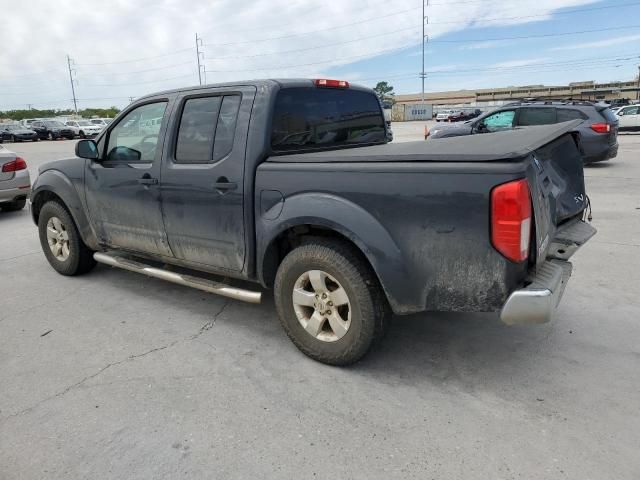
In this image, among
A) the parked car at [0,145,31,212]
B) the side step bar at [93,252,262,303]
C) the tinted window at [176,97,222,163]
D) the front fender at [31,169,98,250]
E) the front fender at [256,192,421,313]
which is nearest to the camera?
the front fender at [256,192,421,313]

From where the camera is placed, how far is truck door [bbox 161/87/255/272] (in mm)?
3541

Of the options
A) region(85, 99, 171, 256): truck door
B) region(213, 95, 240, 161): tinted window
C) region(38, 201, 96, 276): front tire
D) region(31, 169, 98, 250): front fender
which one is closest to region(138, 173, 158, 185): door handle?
region(85, 99, 171, 256): truck door

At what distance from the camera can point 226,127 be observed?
12.0 feet

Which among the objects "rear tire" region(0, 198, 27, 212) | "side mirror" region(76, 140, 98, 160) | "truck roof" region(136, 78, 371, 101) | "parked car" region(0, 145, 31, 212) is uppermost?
"truck roof" region(136, 78, 371, 101)

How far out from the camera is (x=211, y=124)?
376 cm

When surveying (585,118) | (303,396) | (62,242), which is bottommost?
(303,396)

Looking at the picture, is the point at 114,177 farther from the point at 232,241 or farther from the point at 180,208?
the point at 232,241

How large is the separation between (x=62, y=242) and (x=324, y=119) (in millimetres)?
3237

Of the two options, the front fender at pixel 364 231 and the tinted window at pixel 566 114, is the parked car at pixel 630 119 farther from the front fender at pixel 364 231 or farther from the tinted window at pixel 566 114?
the front fender at pixel 364 231

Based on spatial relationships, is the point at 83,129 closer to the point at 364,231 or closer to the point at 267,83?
the point at 267,83

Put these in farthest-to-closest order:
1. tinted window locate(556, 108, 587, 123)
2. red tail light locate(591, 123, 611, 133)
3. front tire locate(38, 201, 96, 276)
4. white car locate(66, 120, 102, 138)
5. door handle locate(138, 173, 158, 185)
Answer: white car locate(66, 120, 102, 138) < tinted window locate(556, 108, 587, 123) < red tail light locate(591, 123, 611, 133) < front tire locate(38, 201, 96, 276) < door handle locate(138, 173, 158, 185)

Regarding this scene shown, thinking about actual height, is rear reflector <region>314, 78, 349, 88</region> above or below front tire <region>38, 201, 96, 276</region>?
above

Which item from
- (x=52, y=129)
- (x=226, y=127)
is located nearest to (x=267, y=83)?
(x=226, y=127)

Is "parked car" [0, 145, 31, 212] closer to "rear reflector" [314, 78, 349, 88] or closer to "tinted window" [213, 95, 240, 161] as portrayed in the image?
"tinted window" [213, 95, 240, 161]
